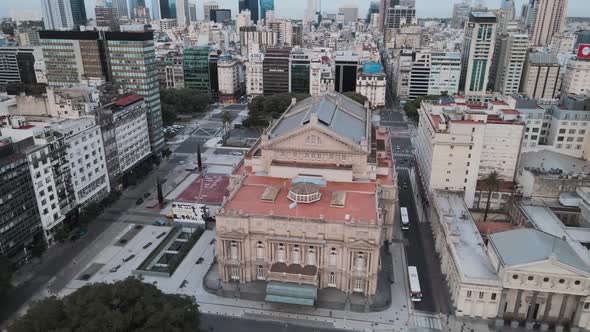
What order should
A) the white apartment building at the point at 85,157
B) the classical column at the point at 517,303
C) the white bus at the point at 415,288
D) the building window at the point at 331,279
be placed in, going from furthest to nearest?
the white apartment building at the point at 85,157 → the building window at the point at 331,279 → the white bus at the point at 415,288 → the classical column at the point at 517,303

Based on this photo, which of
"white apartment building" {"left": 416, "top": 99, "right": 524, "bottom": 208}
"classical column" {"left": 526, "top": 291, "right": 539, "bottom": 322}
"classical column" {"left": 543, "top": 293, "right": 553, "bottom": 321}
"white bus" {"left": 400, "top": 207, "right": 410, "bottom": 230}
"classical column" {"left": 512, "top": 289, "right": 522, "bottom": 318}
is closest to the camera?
"classical column" {"left": 543, "top": 293, "right": 553, "bottom": 321}

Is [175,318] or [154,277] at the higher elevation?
[175,318]

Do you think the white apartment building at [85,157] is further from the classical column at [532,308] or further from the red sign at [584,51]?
the red sign at [584,51]

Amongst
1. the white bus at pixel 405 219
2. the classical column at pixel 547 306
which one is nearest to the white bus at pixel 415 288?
the classical column at pixel 547 306

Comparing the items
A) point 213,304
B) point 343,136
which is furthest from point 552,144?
point 213,304

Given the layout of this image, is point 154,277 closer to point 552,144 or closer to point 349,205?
point 349,205

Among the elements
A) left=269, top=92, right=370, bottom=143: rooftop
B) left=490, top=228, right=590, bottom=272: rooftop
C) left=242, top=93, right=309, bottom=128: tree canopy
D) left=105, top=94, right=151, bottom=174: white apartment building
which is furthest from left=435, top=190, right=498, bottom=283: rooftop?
left=242, top=93, right=309, bottom=128: tree canopy

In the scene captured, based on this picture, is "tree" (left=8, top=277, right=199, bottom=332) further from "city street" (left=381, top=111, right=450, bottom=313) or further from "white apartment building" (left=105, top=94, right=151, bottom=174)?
"white apartment building" (left=105, top=94, right=151, bottom=174)
